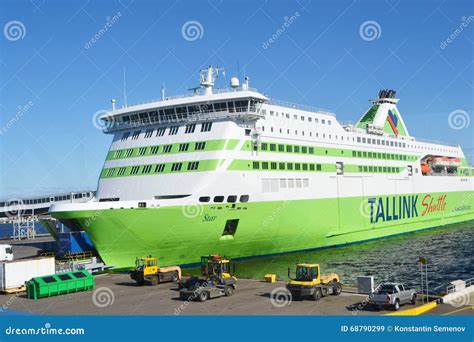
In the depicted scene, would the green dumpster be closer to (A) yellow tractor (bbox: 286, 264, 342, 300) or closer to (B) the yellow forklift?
(B) the yellow forklift

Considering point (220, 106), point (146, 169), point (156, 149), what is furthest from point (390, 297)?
point (156, 149)

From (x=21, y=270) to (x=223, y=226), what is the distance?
11.4 metres

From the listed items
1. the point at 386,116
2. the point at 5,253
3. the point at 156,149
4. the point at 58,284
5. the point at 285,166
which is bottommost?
the point at 58,284

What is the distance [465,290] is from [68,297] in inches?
655

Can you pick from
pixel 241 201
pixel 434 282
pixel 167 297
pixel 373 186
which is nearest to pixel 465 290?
pixel 434 282

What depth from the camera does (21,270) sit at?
80.6 ft

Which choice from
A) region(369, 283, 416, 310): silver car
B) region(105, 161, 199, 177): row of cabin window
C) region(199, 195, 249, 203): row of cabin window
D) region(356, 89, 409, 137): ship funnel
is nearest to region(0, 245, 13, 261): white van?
region(105, 161, 199, 177): row of cabin window

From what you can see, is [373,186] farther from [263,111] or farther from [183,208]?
[183,208]

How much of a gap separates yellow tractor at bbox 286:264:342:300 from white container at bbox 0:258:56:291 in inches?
514

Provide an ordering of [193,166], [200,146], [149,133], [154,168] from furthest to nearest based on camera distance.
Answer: [149,133], [154,168], [200,146], [193,166]

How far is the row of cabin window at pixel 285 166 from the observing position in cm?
3281

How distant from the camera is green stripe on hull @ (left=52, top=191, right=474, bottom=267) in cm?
2742

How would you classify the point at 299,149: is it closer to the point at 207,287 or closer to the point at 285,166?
the point at 285,166

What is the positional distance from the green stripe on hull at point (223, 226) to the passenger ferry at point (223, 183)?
65 millimetres
